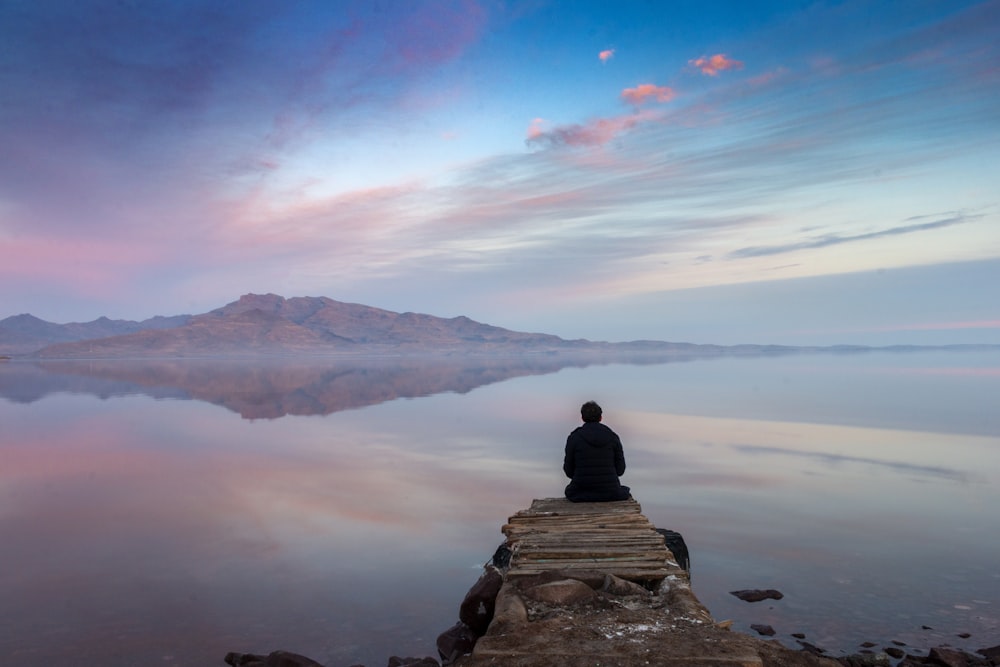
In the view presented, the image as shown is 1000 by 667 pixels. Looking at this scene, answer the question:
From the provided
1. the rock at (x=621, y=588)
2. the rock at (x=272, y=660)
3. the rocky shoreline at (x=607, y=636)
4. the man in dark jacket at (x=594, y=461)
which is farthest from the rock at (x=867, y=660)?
the rock at (x=272, y=660)

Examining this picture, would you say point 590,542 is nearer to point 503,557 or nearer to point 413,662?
point 503,557

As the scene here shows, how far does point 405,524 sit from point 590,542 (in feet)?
24.6

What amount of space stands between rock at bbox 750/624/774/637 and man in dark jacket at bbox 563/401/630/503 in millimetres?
3395

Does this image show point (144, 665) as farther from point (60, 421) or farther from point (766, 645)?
point (60, 421)

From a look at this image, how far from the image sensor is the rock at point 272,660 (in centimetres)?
941

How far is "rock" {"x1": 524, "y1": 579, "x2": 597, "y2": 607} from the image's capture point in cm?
857

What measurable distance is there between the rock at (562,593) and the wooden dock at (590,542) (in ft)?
2.58

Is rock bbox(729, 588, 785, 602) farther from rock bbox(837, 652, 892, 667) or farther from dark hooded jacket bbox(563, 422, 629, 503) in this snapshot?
dark hooded jacket bbox(563, 422, 629, 503)

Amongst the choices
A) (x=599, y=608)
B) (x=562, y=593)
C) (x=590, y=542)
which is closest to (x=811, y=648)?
(x=590, y=542)

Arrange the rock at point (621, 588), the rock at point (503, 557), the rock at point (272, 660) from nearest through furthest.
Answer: the rock at point (621, 588) → the rock at point (272, 660) → the rock at point (503, 557)

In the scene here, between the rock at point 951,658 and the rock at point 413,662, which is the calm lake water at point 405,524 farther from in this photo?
the rock at point 951,658

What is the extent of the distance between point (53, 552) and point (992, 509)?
73.5 ft

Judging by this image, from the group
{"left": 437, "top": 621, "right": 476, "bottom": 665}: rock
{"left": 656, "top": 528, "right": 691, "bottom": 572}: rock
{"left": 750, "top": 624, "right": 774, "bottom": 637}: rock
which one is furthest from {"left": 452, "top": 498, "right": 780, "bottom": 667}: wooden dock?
{"left": 750, "top": 624, "right": 774, "bottom": 637}: rock

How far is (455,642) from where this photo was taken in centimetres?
1048
